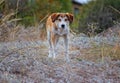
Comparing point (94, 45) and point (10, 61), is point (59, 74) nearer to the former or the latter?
point (10, 61)

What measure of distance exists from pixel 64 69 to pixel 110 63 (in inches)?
56.5

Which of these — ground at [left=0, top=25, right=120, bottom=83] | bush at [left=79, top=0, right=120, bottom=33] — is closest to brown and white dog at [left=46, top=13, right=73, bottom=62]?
ground at [left=0, top=25, right=120, bottom=83]

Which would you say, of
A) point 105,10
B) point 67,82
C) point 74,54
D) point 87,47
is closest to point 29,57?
point 67,82

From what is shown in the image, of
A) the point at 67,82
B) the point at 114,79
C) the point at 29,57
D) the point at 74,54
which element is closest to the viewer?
the point at 67,82

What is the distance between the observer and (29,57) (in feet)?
33.0

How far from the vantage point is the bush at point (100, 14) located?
20.0 meters

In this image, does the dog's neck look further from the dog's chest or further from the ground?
the ground

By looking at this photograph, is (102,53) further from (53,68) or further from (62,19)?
(53,68)

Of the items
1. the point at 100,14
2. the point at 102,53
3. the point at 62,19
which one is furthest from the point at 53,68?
the point at 100,14

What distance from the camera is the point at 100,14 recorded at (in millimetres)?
20500

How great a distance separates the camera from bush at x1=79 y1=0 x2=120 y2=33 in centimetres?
1995

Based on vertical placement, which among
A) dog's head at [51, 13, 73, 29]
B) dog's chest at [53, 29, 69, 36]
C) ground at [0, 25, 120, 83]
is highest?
dog's head at [51, 13, 73, 29]

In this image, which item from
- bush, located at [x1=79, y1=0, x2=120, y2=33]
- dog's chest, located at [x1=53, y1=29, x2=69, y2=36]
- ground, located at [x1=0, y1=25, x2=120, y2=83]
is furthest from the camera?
bush, located at [x1=79, y1=0, x2=120, y2=33]

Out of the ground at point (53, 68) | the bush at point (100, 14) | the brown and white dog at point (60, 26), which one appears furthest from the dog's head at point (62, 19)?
the bush at point (100, 14)
